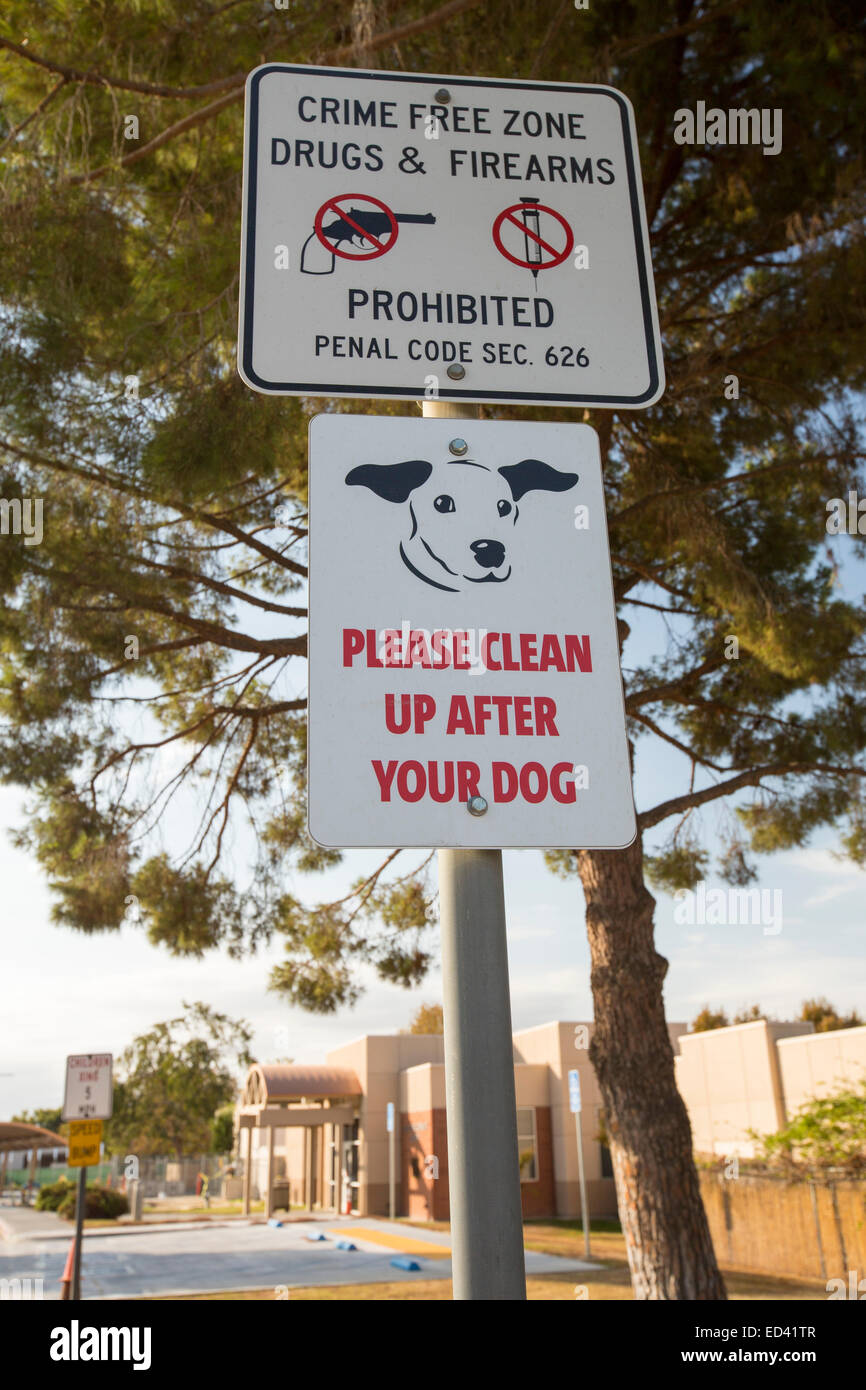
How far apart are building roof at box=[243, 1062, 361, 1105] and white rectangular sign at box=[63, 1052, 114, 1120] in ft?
54.0

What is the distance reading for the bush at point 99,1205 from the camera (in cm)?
2817

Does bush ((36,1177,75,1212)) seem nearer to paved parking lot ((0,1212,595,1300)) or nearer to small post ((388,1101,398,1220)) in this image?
paved parking lot ((0,1212,595,1300))

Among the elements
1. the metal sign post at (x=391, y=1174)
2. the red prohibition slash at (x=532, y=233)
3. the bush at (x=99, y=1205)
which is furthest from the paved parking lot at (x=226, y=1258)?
the red prohibition slash at (x=532, y=233)

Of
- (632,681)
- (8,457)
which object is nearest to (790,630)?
(632,681)

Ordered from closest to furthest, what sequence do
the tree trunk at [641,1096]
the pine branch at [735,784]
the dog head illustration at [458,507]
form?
the dog head illustration at [458,507] → the tree trunk at [641,1096] → the pine branch at [735,784]

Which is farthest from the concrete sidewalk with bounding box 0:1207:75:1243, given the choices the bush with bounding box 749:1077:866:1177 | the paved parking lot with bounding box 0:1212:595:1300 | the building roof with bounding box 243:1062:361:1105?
the bush with bounding box 749:1077:866:1177

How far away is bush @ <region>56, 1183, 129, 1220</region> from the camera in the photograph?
2817 cm

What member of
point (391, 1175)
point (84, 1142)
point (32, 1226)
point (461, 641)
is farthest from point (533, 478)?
point (32, 1226)

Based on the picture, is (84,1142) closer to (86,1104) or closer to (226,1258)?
(86,1104)

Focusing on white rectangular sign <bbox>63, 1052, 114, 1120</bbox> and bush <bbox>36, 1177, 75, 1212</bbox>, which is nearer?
white rectangular sign <bbox>63, 1052, 114, 1120</bbox>

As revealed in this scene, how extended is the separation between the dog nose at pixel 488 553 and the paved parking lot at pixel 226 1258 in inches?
500

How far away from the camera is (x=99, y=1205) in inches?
1139

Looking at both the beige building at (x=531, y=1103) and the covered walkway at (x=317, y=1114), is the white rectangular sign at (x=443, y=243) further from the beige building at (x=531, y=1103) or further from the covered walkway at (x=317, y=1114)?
the covered walkway at (x=317, y=1114)

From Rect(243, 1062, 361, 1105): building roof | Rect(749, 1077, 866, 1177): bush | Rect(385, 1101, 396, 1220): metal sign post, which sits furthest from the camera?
Rect(243, 1062, 361, 1105): building roof
